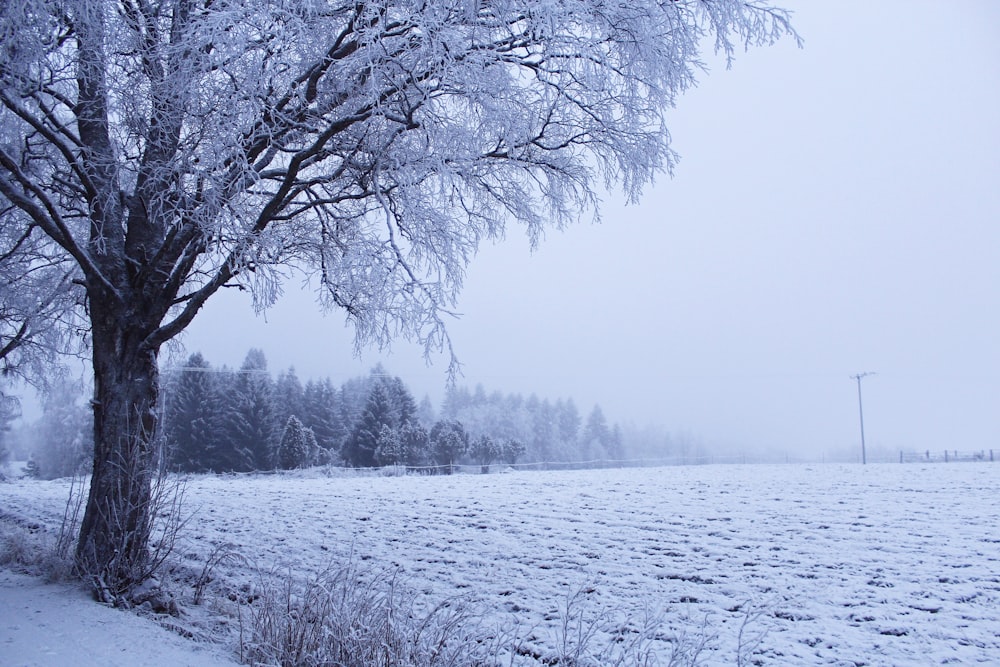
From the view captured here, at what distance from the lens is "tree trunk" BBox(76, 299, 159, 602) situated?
19.7 feet

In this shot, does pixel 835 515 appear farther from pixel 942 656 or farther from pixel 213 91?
pixel 213 91

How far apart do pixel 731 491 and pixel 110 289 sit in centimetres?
1610

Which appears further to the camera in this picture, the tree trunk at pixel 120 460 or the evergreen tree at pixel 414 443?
the evergreen tree at pixel 414 443

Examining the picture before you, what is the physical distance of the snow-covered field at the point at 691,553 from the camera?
641 centimetres

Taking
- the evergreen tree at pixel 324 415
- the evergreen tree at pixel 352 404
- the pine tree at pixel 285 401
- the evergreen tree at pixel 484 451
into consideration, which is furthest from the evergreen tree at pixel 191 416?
the evergreen tree at pixel 484 451

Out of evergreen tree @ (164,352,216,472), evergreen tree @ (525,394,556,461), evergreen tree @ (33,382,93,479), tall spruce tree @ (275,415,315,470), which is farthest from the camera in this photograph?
evergreen tree @ (525,394,556,461)

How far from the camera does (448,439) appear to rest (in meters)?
28.2

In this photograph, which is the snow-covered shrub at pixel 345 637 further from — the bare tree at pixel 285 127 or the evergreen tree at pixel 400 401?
the evergreen tree at pixel 400 401

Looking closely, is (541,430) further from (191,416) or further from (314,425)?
(191,416)

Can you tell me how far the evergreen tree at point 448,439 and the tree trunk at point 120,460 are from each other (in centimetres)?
2143

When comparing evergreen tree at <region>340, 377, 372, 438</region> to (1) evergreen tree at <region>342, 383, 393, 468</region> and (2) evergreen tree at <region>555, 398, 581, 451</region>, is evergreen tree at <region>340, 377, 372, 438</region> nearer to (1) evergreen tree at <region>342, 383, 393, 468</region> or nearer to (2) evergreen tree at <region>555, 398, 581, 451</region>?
(1) evergreen tree at <region>342, 383, 393, 468</region>

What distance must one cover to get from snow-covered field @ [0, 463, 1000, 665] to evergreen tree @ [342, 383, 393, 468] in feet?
23.7

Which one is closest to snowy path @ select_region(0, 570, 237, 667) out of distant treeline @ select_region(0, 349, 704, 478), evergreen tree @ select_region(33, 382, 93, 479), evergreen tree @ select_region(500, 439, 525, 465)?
distant treeline @ select_region(0, 349, 704, 478)

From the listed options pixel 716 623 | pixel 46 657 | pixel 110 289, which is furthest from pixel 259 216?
pixel 716 623
